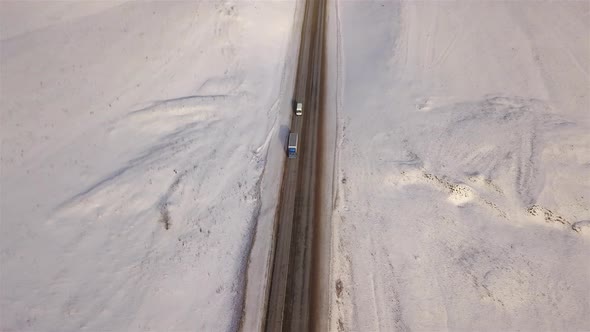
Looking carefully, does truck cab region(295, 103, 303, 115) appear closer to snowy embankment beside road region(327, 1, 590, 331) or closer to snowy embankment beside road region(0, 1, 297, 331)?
snowy embankment beside road region(0, 1, 297, 331)

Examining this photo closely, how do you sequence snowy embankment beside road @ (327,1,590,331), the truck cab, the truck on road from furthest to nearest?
the truck cab < the truck on road < snowy embankment beside road @ (327,1,590,331)

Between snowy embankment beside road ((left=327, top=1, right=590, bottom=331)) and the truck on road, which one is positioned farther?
the truck on road

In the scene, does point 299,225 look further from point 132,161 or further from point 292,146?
point 132,161

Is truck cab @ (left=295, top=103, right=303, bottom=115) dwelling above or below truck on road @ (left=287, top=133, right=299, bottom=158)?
above

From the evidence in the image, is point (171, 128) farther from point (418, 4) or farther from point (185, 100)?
point (418, 4)

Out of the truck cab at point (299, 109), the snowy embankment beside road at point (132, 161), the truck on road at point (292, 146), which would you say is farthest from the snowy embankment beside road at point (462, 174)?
the snowy embankment beside road at point (132, 161)

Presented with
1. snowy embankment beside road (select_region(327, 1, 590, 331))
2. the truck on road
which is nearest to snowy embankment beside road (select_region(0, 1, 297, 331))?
the truck on road

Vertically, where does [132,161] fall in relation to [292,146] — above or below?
below

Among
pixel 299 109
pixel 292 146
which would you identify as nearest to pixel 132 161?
pixel 292 146

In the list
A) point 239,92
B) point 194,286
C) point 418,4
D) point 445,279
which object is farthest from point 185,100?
point 418,4
